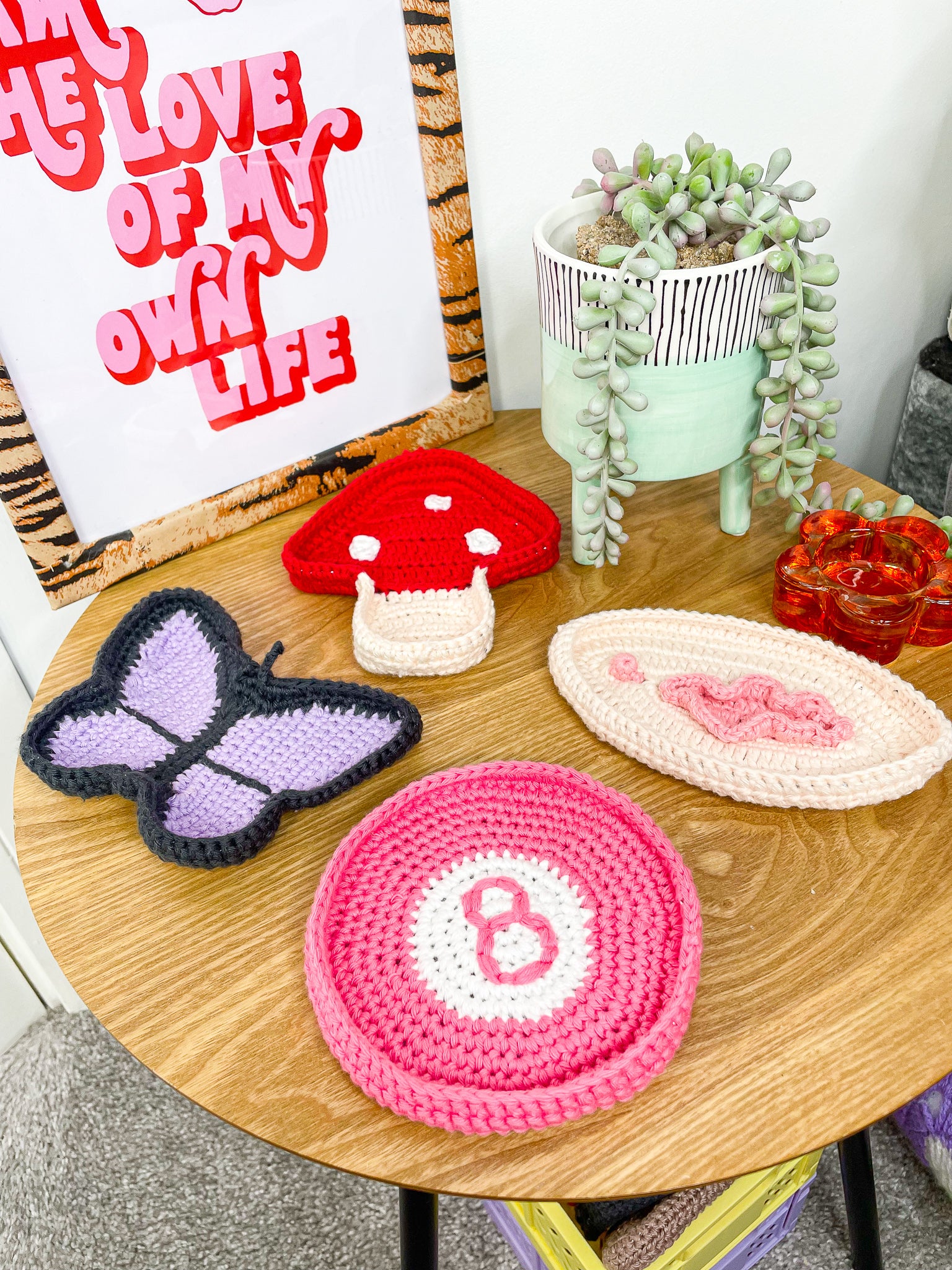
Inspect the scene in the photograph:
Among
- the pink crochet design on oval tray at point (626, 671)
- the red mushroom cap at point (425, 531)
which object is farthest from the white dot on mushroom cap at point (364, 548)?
the pink crochet design on oval tray at point (626, 671)

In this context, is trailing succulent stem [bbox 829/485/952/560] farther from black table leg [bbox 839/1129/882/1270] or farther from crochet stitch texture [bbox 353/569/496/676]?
black table leg [bbox 839/1129/882/1270]

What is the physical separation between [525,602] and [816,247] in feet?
1.97

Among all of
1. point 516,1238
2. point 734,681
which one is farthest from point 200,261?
point 516,1238

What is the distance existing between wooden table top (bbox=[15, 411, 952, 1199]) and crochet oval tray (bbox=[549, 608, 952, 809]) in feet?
0.06

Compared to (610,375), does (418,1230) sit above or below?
below

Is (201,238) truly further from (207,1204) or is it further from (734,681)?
(207,1204)

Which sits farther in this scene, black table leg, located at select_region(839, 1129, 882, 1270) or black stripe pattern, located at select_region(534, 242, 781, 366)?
black table leg, located at select_region(839, 1129, 882, 1270)

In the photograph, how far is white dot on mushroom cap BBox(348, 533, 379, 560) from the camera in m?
0.72

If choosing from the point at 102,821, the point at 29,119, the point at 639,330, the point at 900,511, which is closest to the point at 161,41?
the point at 29,119

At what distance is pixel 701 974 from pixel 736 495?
1.33 ft

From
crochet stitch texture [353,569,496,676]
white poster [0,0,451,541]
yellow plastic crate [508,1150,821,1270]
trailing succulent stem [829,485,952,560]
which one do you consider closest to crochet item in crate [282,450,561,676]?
crochet stitch texture [353,569,496,676]

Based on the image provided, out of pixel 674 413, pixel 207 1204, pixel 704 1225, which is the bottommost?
pixel 207 1204

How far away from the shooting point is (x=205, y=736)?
604mm

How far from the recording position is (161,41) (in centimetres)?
62
